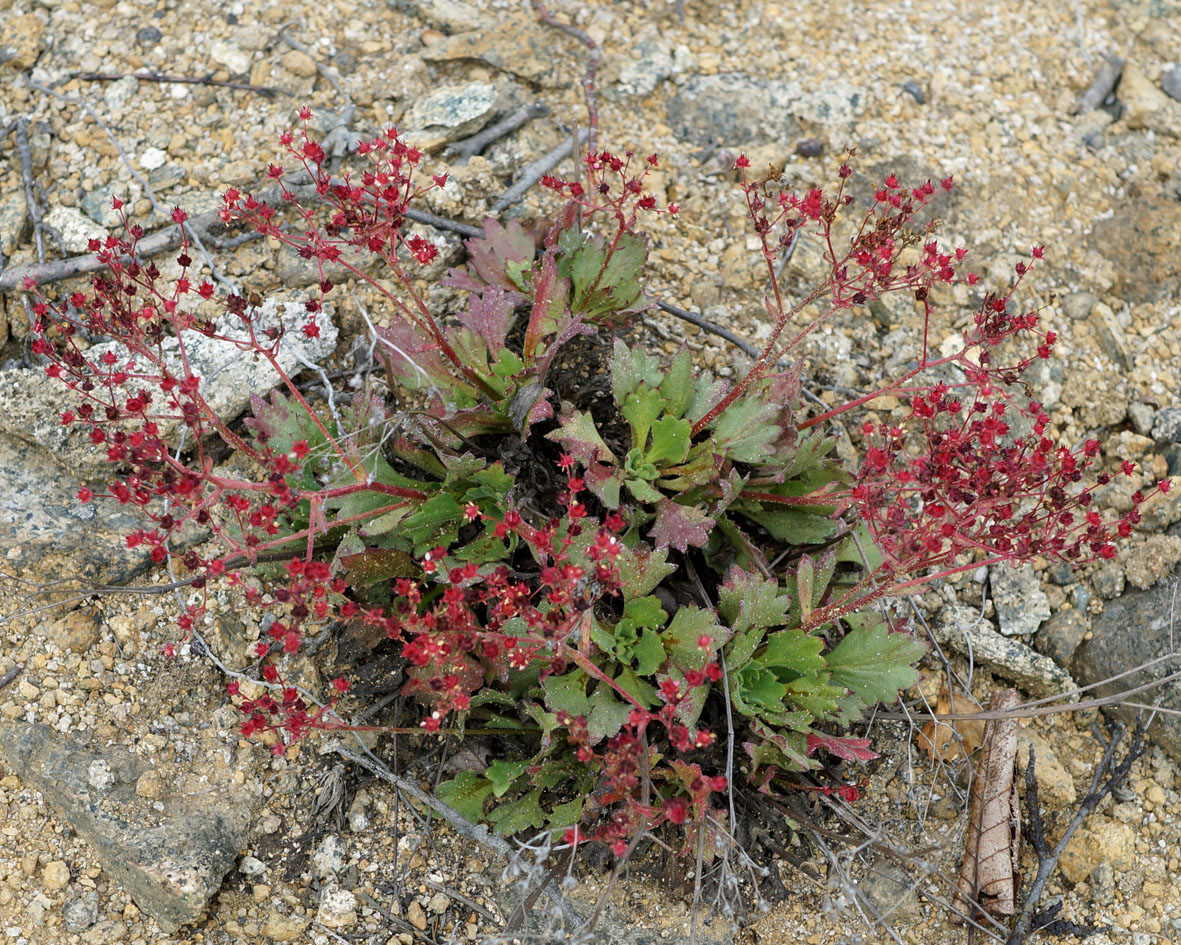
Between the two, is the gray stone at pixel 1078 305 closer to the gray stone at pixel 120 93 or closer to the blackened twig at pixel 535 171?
the blackened twig at pixel 535 171

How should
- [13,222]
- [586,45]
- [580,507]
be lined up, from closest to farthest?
1. [580,507]
2. [13,222]
3. [586,45]

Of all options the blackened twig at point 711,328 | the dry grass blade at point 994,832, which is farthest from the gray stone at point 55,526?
the dry grass blade at point 994,832

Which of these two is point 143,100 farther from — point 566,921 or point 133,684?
point 566,921

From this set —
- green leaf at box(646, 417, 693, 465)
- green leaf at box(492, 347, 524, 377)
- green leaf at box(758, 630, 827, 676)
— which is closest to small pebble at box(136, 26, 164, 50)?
green leaf at box(492, 347, 524, 377)

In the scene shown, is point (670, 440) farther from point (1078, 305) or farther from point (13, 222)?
point (13, 222)

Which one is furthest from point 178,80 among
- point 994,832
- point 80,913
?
point 994,832

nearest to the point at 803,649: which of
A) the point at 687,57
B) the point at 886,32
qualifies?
the point at 687,57
